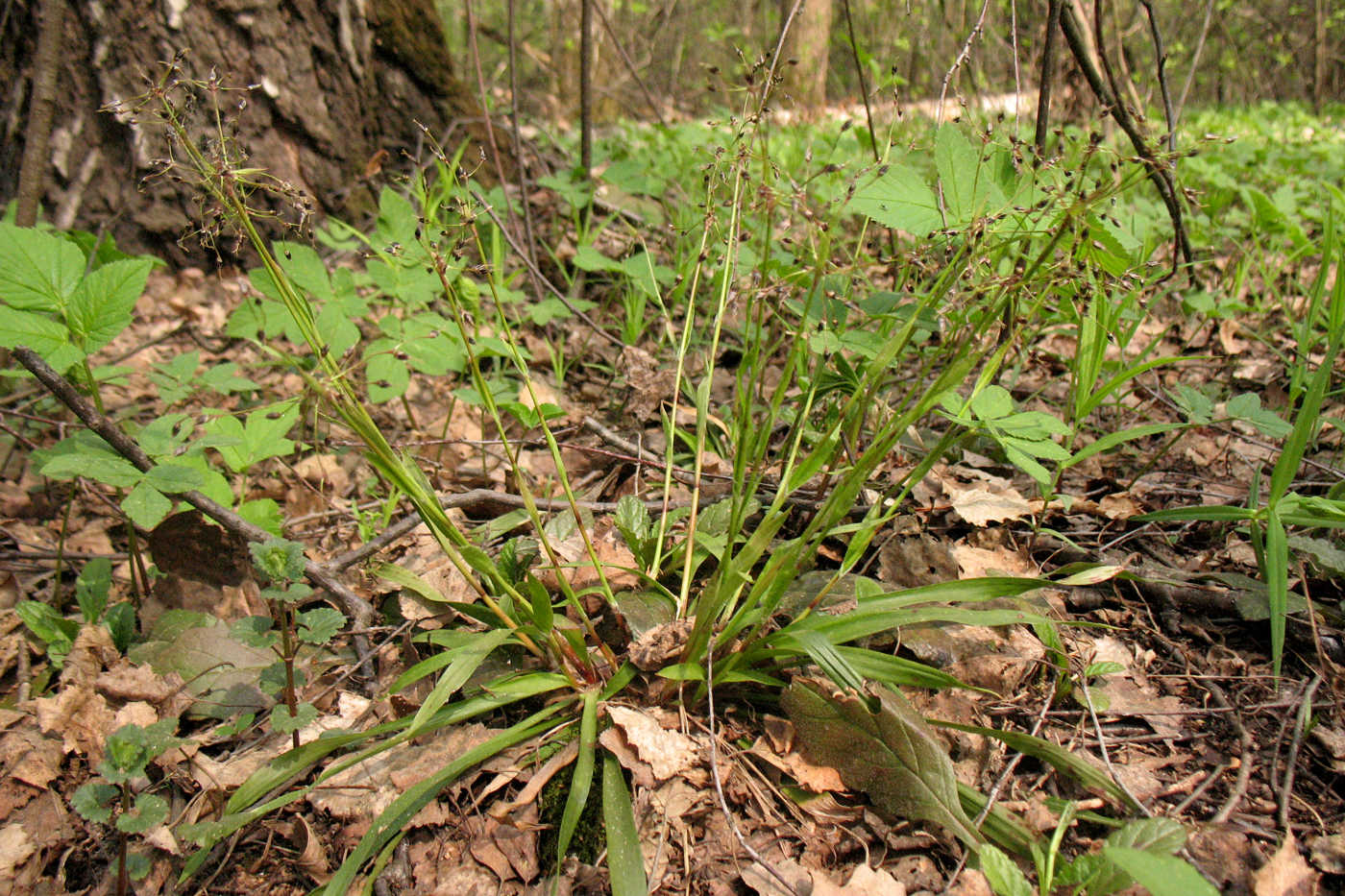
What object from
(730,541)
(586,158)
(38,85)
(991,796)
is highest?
(38,85)

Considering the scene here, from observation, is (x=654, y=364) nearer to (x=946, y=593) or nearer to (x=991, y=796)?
(x=946, y=593)

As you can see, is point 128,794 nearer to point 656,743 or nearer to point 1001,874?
point 656,743

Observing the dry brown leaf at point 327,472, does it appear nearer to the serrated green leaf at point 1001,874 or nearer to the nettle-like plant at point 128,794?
the nettle-like plant at point 128,794

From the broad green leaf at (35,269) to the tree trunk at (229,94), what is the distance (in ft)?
3.26

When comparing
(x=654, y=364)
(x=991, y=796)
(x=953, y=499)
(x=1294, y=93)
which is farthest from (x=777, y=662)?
(x=1294, y=93)

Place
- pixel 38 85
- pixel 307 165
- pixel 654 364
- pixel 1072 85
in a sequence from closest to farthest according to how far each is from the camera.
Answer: pixel 38 85 < pixel 654 364 < pixel 307 165 < pixel 1072 85

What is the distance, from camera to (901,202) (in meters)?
1.42

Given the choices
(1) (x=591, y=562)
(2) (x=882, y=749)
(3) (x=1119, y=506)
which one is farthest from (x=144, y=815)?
(3) (x=1119, y=506)

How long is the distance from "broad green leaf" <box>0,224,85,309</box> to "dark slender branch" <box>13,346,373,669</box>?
0.09 metres

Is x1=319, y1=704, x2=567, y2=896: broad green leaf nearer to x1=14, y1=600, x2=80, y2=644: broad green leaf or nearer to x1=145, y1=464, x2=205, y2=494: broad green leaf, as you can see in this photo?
x1=145, y1=464, x2=205, y2=494: broad green leaf

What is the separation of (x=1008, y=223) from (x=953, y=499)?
564 millimetres

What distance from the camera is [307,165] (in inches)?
108

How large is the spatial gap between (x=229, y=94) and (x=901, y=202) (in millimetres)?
2380

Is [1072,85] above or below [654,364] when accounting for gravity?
above
